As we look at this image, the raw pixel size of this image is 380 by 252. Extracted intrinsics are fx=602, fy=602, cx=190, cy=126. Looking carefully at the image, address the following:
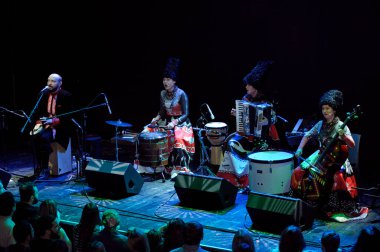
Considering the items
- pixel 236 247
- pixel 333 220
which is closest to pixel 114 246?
pixel 236 247

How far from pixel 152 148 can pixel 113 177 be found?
115 cm

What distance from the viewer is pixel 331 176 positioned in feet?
25.3

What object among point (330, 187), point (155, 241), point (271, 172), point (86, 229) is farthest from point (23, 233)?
point (330, 187)

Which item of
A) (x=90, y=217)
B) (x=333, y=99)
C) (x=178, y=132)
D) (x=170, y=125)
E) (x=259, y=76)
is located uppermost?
(x=259, y=76)

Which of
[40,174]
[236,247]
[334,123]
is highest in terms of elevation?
[334,123]

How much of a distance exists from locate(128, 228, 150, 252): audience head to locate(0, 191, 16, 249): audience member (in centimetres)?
147

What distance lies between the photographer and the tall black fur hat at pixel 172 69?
Answer: 33.3 ft

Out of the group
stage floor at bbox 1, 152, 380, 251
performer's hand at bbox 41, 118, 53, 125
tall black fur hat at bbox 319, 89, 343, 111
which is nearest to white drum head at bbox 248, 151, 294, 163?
stage floor at bbox 1, 152, 380, 251

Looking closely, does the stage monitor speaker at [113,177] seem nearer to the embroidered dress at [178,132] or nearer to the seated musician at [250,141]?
the embroidered dress at [178,132]

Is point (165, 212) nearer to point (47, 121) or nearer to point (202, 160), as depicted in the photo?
point (202, 160)

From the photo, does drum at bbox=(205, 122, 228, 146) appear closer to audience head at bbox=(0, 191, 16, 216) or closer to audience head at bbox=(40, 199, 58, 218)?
audience head at bbox=(40, 199, 58, 218)

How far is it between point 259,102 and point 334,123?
1.59 m

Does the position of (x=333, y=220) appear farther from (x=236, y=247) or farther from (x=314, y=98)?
(x=236, y=247)

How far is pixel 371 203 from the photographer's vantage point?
828cm
